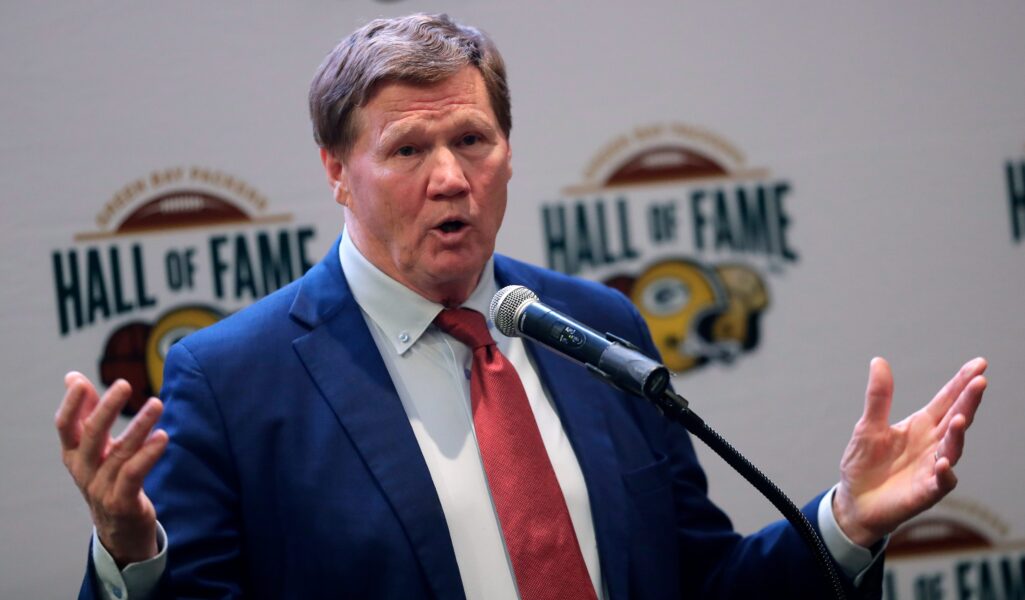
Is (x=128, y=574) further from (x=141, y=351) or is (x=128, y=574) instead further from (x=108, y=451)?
(x=141, y=351)

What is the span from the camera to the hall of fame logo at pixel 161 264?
235cm

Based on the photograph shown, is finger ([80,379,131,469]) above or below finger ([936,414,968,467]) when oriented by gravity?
above

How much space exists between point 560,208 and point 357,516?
3.73 feet

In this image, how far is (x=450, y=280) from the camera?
167 cm

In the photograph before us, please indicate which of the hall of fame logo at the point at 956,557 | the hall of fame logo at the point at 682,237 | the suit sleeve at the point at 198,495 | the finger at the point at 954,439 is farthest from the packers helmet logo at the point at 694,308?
the suit sleeve at the point at 198,495

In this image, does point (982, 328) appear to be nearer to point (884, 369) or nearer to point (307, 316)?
point (884, 369)

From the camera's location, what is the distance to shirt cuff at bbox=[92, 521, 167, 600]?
1.36 metres

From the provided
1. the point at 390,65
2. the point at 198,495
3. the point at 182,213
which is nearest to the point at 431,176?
the point at 390,65

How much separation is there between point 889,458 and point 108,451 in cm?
103

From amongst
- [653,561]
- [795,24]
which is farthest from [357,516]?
[795,24]

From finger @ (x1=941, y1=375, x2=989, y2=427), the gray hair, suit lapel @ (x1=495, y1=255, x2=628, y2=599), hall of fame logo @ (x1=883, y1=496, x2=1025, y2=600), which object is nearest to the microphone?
suit lapel @ (x1=495, y1=255, x2=628, y2=599)

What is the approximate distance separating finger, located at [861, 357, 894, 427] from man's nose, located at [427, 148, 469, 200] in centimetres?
62

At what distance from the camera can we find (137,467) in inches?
50.3

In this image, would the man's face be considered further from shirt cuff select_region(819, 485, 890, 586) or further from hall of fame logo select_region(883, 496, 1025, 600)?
hall of fame logo select_region(883, 496, 1025, 600)
